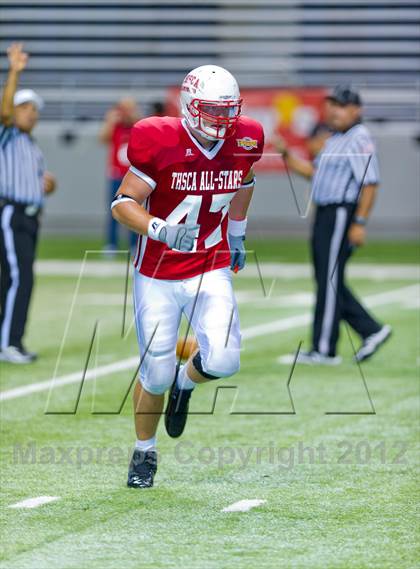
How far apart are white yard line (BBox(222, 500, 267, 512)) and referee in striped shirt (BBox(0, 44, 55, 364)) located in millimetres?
4218

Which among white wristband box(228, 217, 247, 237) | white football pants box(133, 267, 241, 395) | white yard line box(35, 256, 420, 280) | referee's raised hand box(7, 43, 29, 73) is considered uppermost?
referee's raised hand box(7, 43, 29, 73)

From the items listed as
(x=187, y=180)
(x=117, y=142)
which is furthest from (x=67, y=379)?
(x=117, y=142)

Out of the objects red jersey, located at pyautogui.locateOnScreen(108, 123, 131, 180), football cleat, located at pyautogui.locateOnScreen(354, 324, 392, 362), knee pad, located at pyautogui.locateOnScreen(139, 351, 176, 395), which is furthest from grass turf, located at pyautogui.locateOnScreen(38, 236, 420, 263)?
knee pad, located at pyautogui.locateOnScreen(139, 351, 176, 395)

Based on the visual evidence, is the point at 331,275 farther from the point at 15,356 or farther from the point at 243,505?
the point at 243,505

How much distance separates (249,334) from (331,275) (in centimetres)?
184

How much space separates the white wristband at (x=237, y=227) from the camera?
6.38 metres

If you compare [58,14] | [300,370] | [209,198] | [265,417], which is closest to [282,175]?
[58,14]

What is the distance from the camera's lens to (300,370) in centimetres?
931

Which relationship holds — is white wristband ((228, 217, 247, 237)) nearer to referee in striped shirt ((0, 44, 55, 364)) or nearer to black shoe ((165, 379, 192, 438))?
black shoe ((165, 379, 192, 438))

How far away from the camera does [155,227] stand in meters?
5.46

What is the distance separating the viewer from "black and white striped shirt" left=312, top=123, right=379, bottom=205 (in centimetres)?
930

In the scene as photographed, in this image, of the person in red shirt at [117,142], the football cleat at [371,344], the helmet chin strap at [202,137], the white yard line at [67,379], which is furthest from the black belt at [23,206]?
the person in red shirt at [117,142]

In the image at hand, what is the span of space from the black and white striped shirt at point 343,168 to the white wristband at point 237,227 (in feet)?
9.68

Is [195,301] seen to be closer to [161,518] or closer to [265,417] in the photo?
[161,518]
